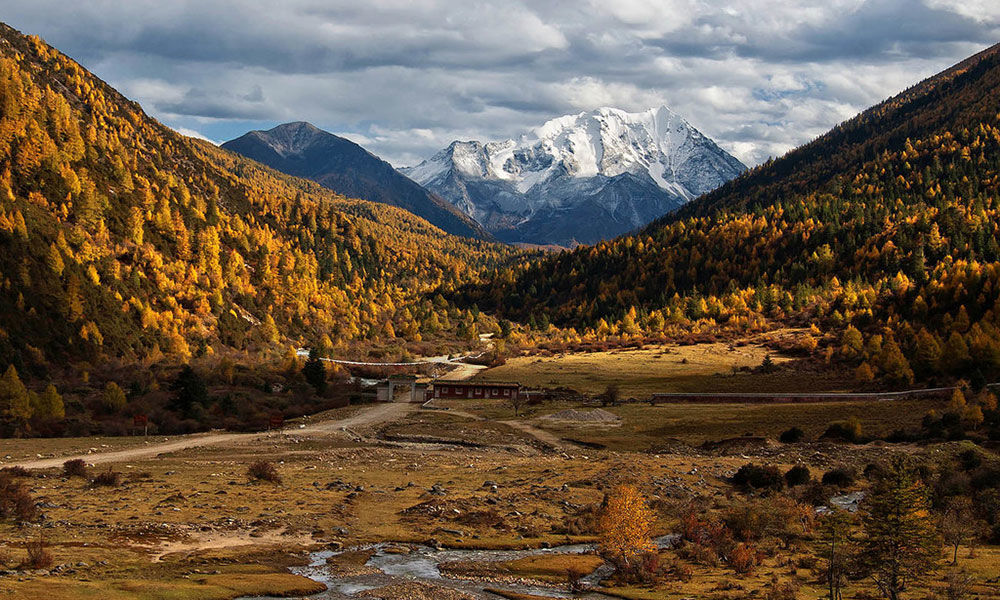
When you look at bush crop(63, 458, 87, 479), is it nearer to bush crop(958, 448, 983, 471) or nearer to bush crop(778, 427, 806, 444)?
bush crop(778, 427, 806, 444)

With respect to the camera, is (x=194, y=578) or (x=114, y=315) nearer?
(x=194, y=578)

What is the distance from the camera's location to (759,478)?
74.8 m

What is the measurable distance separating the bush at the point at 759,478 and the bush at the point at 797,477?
25.6 inches

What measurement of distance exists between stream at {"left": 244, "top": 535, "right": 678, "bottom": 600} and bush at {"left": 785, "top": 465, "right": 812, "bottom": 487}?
22843mm

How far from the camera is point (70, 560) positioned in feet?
141

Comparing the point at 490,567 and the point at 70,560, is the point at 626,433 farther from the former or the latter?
the point at 70,560

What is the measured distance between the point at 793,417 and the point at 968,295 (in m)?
84.5

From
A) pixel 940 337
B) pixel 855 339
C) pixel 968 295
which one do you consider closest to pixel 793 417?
pixel 940 337

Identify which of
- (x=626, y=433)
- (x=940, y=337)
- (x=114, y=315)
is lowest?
(x=626, y=433)

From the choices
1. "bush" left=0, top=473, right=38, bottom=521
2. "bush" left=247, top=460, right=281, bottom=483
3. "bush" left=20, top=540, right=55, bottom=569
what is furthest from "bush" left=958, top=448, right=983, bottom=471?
"bush" left=0, top=473, right=38, bottom=521

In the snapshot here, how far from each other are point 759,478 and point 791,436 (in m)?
28.2

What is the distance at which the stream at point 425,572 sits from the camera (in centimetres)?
4447

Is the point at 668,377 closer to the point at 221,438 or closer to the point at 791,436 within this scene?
the point at 791,436

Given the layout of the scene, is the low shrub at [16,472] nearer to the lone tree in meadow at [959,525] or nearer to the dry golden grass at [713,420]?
the dry golden grass at [713,420]
